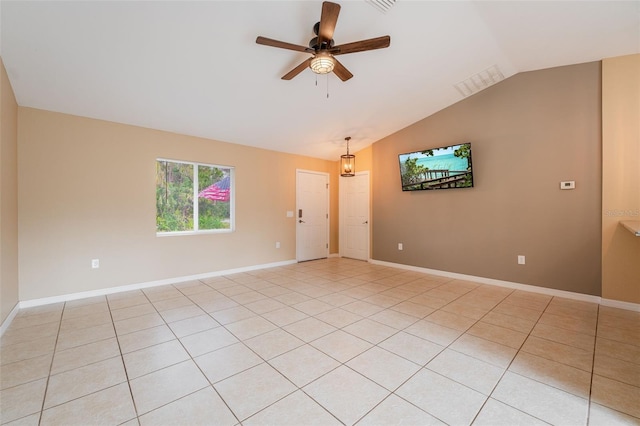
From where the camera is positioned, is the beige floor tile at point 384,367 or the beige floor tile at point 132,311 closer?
the beige floor tile at point 384,367

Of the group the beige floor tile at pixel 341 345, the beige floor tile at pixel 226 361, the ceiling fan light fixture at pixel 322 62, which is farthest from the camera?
the ceiling fan light fixture at pixel 322 62

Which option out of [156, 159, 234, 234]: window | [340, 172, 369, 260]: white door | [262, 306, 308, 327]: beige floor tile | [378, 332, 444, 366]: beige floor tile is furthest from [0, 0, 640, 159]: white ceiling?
[378, 332, 444, 366]: beige floor tile

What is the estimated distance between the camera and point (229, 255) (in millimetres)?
4836

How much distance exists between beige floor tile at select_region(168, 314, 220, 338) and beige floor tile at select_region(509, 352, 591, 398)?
2.68 meters

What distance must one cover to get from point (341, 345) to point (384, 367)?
0.43m

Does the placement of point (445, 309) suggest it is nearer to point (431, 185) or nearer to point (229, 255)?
point (431, 185)

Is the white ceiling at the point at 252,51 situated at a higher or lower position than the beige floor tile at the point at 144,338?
higher

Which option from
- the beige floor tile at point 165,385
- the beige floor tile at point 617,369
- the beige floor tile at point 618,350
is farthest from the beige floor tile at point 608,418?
the beige floor tile at point 165,385

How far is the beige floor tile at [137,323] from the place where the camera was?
260 cm

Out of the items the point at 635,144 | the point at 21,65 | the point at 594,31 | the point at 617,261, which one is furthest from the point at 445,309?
the point at 21,65

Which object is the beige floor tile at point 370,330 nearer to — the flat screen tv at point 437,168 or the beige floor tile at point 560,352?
the beige floor tile at point 560,352

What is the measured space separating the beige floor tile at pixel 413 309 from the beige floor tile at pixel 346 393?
1357 millimetres

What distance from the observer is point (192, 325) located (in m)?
2.69

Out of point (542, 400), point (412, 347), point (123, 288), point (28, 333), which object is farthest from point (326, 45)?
point (123, 288)
